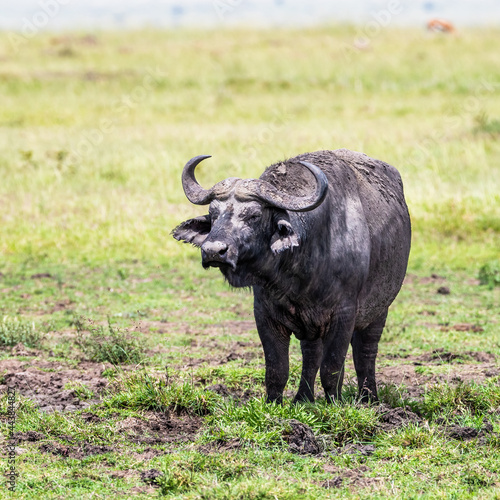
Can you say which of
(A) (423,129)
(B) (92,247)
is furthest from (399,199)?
(A) (423,129)

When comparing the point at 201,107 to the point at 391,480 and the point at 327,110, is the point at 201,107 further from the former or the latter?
the point at 391,480

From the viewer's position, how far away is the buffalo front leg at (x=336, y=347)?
7012mm

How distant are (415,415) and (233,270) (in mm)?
1989

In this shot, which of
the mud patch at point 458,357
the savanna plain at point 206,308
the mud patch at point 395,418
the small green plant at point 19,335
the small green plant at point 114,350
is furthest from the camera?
the small green plant at point 19,335

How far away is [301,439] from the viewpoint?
21.1ft

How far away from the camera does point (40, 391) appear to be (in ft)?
25.9

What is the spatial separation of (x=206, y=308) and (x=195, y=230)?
17.0 ft

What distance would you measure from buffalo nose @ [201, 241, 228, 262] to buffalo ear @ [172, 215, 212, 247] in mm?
628

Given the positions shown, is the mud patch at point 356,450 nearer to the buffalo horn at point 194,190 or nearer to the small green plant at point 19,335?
the buffalo horn at point 194,190

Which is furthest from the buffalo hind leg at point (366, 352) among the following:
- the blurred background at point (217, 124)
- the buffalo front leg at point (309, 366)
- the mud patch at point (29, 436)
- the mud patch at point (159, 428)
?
the blurred background at point (217, 124)

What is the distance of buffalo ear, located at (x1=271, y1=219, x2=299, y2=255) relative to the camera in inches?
249

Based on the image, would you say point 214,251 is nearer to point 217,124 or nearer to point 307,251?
point 307,251

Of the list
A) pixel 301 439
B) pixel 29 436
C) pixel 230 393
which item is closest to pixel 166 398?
pixel 230 393

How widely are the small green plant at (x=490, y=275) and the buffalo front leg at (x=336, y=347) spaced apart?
21.7ft
